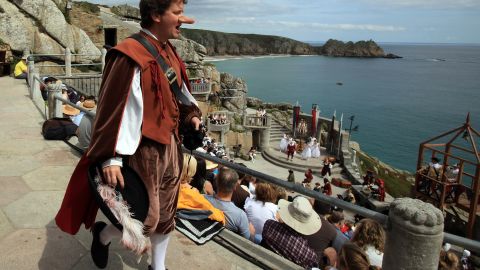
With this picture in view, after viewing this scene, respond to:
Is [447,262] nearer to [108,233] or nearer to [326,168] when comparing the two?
[108,233]

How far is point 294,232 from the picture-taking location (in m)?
3.91

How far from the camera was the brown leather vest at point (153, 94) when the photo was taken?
7.19 ft

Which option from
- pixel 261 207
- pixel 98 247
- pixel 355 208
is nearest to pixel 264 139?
pixel 261 207

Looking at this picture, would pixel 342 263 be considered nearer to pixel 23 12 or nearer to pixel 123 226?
pixel 123 226

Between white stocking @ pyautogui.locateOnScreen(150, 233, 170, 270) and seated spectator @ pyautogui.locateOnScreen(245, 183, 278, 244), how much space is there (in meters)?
1.75

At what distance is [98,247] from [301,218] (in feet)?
6.56

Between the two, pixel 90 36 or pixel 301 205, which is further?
pixel 90 36

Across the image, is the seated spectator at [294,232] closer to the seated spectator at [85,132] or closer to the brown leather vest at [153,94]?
the brown leather vest at [153,94]

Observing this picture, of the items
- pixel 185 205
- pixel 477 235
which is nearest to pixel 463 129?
pixel 477 235

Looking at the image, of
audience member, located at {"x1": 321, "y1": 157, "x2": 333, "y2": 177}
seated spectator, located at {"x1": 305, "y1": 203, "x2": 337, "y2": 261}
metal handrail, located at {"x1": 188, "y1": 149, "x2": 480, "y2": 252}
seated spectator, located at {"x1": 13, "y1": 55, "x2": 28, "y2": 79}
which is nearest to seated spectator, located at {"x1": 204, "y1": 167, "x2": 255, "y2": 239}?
seated spectator, located at {"x1": 305, "y1": 203, "x2": 337, "y2": 261}

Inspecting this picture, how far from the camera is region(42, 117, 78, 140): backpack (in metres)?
6.41

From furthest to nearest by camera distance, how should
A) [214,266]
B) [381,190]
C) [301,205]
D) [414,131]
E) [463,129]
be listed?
[414,131], [381,190], [463,129], [301,205], [214,266]

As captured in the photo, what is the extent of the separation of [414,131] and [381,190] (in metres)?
43.9

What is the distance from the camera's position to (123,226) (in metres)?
2.20
